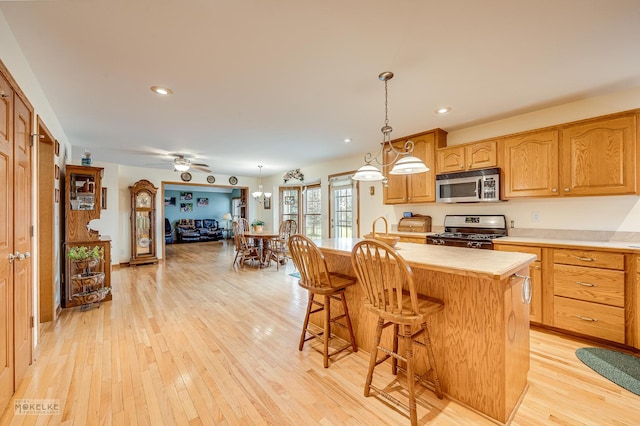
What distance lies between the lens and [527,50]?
6.27ft

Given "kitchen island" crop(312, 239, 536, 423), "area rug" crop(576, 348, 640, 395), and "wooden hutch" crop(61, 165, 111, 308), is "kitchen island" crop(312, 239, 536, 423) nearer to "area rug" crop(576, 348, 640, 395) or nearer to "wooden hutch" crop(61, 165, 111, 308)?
"area rug" crop(576, 348, 640, 395)

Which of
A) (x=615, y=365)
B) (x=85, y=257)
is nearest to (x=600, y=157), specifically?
(x=615, y=365)

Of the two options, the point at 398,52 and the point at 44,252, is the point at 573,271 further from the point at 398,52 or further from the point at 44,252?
the point at 44,252

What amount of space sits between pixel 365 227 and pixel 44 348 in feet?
14.7

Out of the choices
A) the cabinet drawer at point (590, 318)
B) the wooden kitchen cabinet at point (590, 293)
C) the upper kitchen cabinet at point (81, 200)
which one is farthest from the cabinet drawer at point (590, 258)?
the upper kitchen cabinet at point (81, 200)

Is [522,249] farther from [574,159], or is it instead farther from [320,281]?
[320,281]

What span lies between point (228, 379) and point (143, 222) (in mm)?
5555

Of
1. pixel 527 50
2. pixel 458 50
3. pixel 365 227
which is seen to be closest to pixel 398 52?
pixel 458 50

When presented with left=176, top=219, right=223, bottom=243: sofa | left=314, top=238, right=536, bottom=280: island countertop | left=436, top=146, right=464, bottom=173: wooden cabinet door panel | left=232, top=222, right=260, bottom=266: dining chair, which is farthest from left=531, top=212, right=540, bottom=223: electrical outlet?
left=176, top=219, right=223, bottom=243: sofa

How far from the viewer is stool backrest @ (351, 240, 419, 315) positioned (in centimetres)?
152

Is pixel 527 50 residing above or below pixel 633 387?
above

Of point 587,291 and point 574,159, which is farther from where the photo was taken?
point 574,159

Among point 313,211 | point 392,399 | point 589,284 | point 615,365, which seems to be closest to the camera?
point 392,399

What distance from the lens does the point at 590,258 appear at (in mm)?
2391
